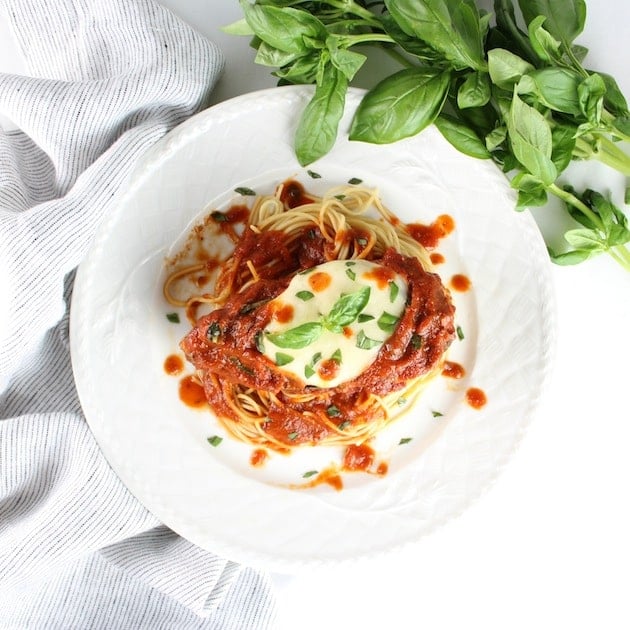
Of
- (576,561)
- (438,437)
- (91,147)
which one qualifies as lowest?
(576,561)

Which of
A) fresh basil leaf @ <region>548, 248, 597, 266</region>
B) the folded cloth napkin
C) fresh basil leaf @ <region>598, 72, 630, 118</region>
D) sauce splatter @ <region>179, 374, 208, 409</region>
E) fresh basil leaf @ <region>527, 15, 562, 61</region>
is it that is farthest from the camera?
sauce splatter @ <region>179, 374, 208, 409</region>

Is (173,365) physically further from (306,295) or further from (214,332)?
(306,295)

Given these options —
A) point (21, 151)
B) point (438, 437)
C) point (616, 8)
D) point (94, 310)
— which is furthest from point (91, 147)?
point (616, 8)

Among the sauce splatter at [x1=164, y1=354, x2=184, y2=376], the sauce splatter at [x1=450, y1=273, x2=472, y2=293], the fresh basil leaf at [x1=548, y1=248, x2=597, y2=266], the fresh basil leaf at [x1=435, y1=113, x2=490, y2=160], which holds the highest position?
the fresh basil leaf at [x1=435, y1=113, x2=490, y2=160]

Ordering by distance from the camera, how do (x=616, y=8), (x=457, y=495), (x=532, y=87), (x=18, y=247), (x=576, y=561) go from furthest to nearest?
(x=576, y=561) → (x=457, y=495) → (x=616, y=8) → (x=18, y=247) → (x=532, y=87)

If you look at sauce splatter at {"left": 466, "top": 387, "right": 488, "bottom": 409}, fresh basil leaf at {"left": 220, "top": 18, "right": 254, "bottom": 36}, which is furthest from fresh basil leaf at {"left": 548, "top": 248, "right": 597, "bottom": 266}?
fresh basil leaf at {"left": 220, "top": 18, "right": 254, "bottom": 36}

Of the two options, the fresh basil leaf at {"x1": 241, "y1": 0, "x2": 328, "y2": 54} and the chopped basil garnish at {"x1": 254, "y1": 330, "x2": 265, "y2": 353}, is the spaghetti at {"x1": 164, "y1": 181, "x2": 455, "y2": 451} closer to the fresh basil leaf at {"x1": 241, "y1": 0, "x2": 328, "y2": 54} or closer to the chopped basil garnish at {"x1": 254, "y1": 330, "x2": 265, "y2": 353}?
the chopped basil garnish at {"x1": 254, "y1": 330, "x2": 265, "y2": 353}

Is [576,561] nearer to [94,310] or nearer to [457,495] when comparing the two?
[457,495]
